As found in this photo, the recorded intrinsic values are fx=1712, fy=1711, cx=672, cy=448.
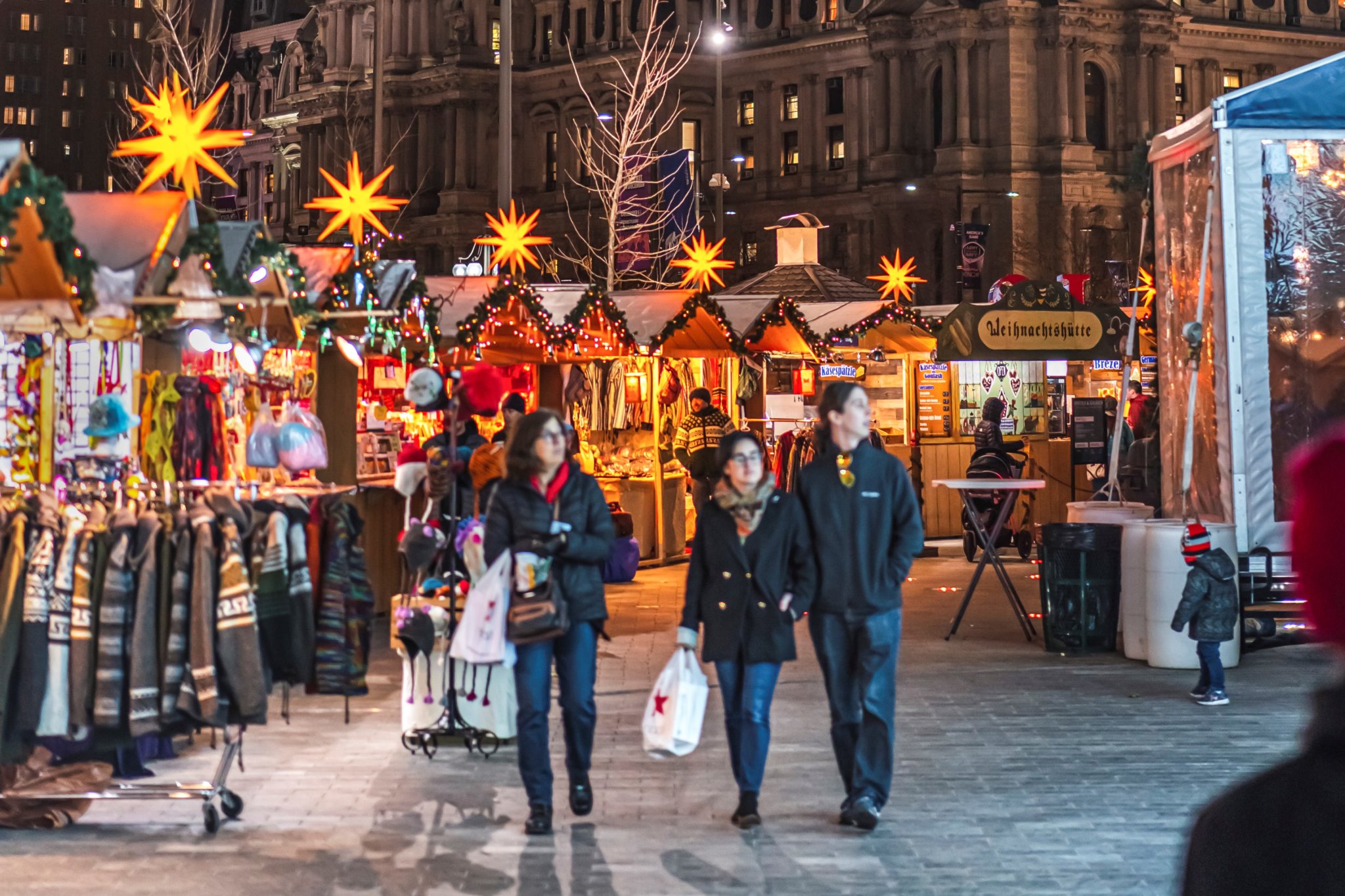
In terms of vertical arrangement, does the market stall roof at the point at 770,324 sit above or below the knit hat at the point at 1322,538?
above

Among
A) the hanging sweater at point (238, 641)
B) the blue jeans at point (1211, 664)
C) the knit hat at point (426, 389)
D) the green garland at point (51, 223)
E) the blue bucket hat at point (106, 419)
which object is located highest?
the green garland at point (51, 223)

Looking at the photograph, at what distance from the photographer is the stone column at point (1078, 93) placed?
217 feet

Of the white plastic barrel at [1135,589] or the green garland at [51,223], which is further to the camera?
the white plastic barrel at [1135,589]

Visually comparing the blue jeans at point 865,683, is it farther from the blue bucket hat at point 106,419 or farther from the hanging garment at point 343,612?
the blue bucket hat at point 106,419

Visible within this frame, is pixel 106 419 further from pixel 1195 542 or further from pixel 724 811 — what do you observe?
pixel 1195 542

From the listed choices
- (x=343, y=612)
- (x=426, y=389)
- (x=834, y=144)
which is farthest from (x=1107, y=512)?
(x=834, y=144)

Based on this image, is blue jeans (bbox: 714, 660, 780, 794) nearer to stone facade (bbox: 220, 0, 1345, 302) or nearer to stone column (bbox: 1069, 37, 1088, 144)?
stone facade (bbox: 220, 0, 1345, 302)

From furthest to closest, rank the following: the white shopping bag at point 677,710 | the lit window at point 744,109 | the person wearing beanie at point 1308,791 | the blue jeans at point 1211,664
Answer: the lit window at point 744,109 < the blue jeans at point 1211,664 < the white shopping bag at point 677,710 < the person wearing beanie at point 1308,791

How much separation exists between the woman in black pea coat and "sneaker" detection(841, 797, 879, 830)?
39cm

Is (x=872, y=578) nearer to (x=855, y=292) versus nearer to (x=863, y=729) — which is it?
(x=863, y=729)

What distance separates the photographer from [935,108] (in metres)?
68.9

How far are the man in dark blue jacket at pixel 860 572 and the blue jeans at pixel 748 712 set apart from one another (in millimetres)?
319

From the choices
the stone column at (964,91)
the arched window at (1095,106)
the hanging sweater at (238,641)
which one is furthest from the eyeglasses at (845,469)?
the arched window at (1095,106)

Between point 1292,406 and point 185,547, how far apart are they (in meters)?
7.91
